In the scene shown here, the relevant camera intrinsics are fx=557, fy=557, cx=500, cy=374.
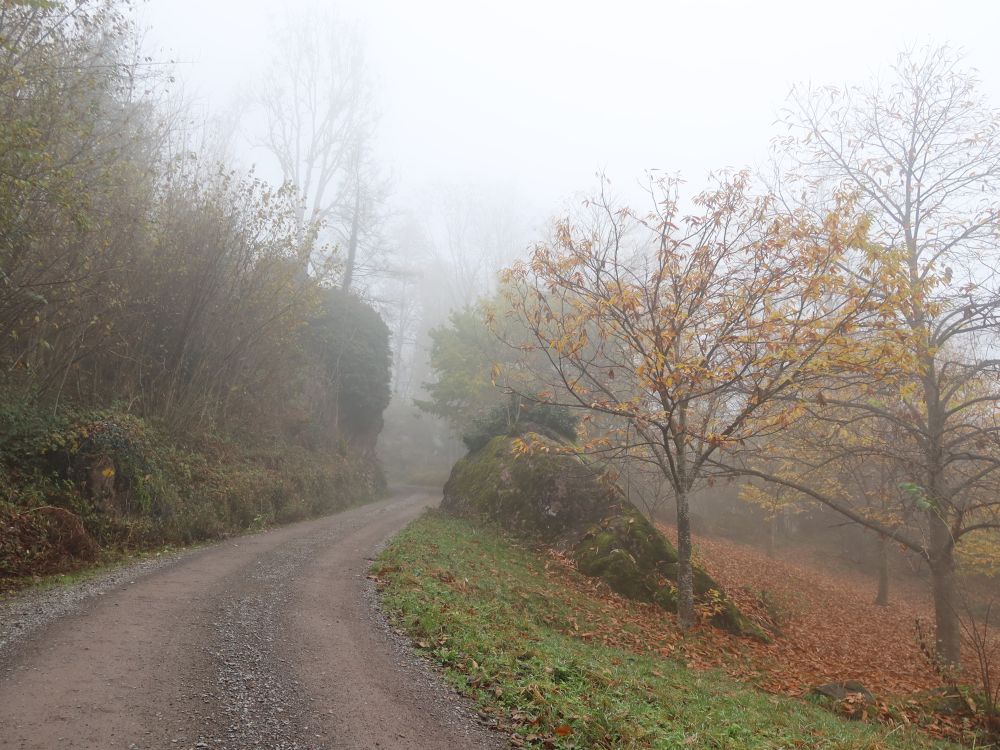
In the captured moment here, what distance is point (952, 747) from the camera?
626 centimetres

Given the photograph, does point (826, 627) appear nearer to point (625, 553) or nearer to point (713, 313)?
point (625, 553)

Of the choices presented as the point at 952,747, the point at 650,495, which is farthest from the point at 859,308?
the point at 650,495

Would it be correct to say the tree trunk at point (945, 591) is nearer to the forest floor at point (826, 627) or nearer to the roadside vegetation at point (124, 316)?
the forest floor at point (826, 627)

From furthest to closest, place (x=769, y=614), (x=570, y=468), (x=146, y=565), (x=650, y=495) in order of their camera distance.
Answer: (x=650, y=495), (x=570, y=468), (x=769, y=614), (x=146, y=565)

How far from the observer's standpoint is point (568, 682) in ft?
17.8

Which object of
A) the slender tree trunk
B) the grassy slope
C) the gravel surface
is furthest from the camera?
the slender tree trunk

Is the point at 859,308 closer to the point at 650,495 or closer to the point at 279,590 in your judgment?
the point at 279,590

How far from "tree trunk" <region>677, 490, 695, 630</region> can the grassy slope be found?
1.49 meters

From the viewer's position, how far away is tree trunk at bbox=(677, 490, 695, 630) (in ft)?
32.0

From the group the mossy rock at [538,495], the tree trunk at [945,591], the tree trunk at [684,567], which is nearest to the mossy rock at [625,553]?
the mossy rock at [538,495]

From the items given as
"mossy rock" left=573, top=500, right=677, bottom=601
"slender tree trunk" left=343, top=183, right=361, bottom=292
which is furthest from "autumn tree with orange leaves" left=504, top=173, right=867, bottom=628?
"slender tree trunk" left=343, top=183, right=361, bottom=292

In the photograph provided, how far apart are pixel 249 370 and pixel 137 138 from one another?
26.4ft

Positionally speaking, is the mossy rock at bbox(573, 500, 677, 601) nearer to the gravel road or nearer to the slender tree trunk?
the gravel road

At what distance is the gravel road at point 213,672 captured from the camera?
397 cm
